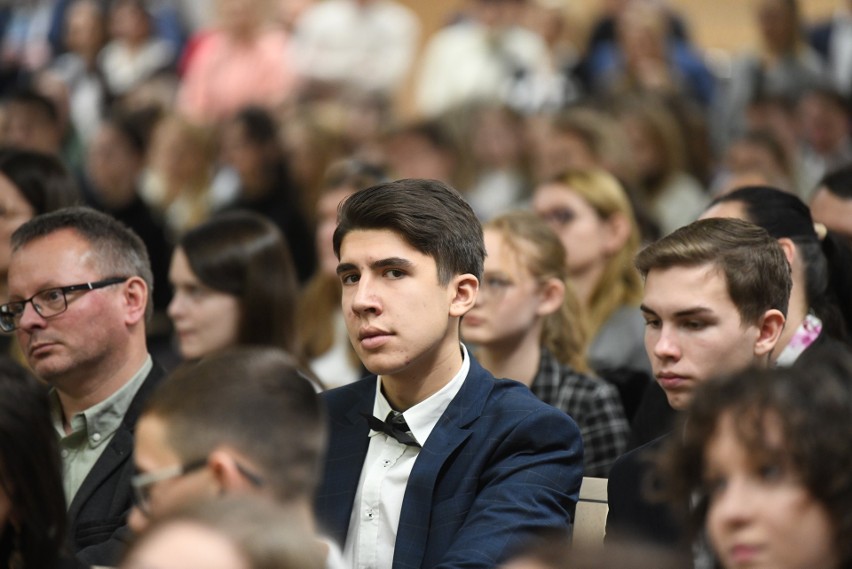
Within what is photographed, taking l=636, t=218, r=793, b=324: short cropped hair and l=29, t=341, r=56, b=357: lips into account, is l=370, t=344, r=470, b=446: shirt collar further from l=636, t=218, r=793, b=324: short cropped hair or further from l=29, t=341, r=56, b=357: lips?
l=29, t=341, r=56, b=357: lips

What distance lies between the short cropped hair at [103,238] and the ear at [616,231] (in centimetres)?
203

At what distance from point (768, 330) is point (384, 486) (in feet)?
3.06

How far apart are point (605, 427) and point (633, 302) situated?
106 centimetres

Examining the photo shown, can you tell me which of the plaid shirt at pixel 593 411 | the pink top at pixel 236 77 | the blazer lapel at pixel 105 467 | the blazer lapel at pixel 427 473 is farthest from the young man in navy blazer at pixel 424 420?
the pink top at pixel 236 77

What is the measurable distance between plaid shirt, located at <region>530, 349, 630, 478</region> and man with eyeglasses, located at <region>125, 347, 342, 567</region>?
1717 millimetres

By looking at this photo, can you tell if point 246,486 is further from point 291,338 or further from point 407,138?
point 407,138

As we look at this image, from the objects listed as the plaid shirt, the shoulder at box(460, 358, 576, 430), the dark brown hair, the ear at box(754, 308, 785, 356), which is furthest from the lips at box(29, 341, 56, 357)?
the ear at box(754, 308, 785, 356)

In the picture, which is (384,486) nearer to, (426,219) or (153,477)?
(426,219)

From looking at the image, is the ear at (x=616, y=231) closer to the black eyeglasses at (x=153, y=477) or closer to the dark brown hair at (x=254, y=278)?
the dark brown hair at (x=254, y=278)

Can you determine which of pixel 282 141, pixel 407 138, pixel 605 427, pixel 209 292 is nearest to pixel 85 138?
pixel 282 141

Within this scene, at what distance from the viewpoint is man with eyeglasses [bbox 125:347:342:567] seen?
6.83 ft

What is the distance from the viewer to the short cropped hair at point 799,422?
187 centimetres

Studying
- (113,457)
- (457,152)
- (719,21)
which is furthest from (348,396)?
(719,21)

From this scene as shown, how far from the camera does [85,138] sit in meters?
8.98
